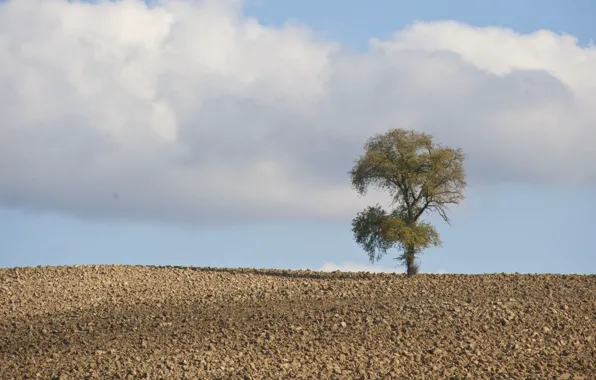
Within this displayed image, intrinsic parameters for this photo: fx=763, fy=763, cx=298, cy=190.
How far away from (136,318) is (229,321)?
8.50 ft

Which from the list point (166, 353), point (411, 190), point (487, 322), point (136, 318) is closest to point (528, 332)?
point (487, 322)

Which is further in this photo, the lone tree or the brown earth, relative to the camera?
the lone tree

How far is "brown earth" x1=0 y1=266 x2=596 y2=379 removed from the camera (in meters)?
14.7

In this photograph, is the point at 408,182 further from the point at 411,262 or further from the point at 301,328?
the point at 301,328

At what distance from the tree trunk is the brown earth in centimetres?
423

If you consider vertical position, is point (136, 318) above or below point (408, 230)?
below

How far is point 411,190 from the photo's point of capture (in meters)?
28.8

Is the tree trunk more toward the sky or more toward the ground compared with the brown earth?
more toward the sky

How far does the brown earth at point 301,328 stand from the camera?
14.7m

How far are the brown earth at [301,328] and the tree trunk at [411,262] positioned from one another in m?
4.23

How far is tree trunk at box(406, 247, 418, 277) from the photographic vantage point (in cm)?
2830

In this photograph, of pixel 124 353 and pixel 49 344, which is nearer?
pixel 124 353

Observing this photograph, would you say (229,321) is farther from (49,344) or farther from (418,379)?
(418,379)

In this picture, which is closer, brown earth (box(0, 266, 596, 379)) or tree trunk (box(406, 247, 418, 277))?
brown earth (box(0, 266, 596, 379))
